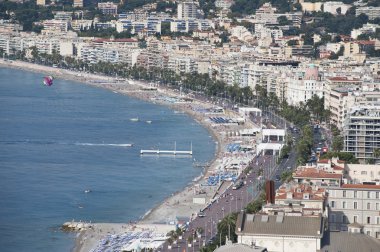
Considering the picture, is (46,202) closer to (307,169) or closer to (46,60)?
(307,169)

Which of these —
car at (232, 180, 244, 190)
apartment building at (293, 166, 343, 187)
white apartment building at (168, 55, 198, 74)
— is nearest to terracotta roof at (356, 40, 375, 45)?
white apartment building at (168, 55, 198, 74)

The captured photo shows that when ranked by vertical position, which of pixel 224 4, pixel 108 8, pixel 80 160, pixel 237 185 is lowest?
pixel 80 160

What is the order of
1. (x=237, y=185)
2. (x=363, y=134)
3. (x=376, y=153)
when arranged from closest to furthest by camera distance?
(x=237, y=185) < (x=376, y=153) < (x=363, y=134)

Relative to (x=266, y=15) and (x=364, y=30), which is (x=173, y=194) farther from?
(x=266, y=15)

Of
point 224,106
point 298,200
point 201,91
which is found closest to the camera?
point 298,200

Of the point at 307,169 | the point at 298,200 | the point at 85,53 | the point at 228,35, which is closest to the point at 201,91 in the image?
the point at 85,53

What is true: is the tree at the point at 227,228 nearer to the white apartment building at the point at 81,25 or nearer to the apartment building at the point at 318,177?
the apartment building at the point at 318,177

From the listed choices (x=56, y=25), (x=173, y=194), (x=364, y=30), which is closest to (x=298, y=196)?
(x=173, y=194)
